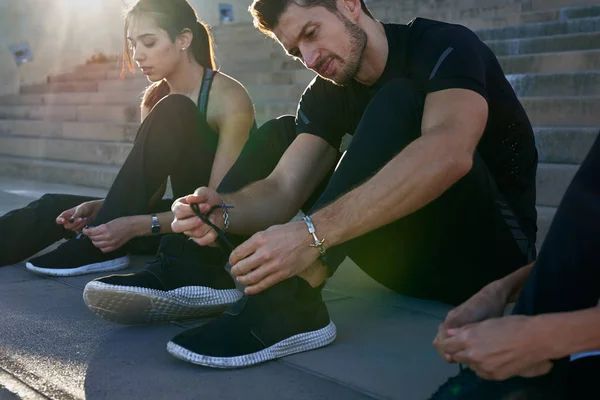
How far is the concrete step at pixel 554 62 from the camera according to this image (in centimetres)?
489

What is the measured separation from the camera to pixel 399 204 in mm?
1940

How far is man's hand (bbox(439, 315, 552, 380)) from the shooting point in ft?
4.05

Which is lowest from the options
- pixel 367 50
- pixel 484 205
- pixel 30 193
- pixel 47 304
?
pixel 30 193

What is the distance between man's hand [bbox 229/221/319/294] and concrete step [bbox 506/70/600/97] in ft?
10.6

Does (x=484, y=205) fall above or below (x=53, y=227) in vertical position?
above

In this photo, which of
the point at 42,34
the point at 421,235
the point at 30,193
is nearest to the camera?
the point at 421,235

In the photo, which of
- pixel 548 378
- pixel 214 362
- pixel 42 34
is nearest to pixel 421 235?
pixel 214 362

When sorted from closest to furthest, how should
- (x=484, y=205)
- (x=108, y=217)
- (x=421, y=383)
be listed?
1. (x=421, y=383)
2. (x=484, y=205)
3. (x=108, y=217)

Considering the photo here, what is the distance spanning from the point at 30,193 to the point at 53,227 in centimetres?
302

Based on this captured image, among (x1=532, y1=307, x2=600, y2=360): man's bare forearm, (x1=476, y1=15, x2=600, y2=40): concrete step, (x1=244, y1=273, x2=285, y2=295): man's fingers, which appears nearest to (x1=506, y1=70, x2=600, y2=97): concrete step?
(x1=476, y1=15, x2=600, y2=40): concrete step

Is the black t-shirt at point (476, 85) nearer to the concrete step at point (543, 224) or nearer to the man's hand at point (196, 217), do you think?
the man's hand at point (196, 217)

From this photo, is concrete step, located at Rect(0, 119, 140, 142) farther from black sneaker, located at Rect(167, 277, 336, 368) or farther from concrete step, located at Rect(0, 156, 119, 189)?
black sneaker, located at Rect(167, 277, 336, 368)

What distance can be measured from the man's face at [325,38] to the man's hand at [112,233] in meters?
1.10

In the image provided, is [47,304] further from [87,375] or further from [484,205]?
[484,205]
